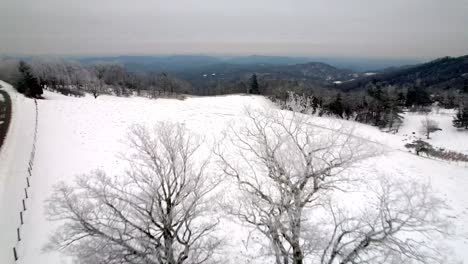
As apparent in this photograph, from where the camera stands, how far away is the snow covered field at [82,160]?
12.7m

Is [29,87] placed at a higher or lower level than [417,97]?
higher

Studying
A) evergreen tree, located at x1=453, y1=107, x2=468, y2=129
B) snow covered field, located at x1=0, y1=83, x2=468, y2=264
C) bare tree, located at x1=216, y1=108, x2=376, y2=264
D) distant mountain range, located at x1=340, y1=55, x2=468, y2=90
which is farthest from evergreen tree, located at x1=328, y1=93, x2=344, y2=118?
distant mountain range, located at x1=340, y1=55, x2=468, y2=90

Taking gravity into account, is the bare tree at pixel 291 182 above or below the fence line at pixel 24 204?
above

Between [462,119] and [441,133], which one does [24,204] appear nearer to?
[441,133]

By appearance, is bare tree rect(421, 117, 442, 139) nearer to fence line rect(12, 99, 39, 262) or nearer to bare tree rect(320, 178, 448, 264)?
bare tree rect(320, 178, 448, 264)

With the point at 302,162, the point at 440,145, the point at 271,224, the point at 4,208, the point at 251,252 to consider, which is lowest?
the point at 440,145

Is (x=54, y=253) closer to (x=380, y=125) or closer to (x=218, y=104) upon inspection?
(x=218, y=104)

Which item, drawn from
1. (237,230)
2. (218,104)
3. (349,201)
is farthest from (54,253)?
(218,104)

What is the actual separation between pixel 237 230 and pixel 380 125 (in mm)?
53664

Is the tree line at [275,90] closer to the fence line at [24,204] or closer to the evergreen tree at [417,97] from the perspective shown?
the evergreen tree at [417,97]

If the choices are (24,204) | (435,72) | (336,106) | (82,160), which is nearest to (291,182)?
(24,204)

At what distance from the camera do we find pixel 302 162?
30.0ft

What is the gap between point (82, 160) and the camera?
68.2ft

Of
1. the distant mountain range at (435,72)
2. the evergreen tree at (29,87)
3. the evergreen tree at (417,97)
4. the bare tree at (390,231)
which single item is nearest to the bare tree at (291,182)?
the bare tree at (390,231)
